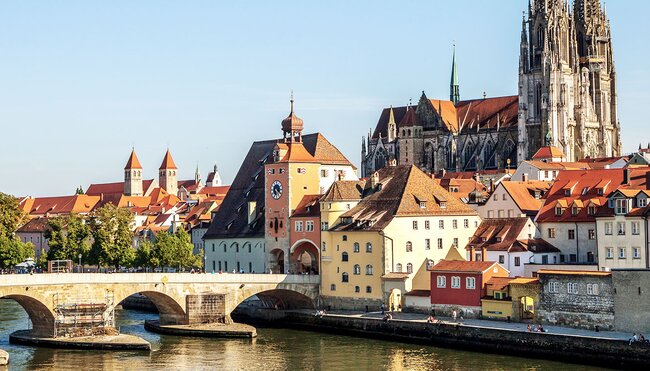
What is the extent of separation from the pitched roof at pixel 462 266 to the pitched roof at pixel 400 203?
229 inches

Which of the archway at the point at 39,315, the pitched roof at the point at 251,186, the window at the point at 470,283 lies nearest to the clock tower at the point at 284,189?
the pitched roof at the point at 251,186

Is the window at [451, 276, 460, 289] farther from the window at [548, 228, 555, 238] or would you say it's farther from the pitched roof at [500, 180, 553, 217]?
the pitched roof at [500, 180, 553, 217]

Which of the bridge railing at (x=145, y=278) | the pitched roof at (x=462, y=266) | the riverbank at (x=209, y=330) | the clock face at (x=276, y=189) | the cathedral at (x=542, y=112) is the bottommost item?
the riverbank at (x=209, y=330)

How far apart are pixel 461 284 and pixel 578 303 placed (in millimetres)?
9848

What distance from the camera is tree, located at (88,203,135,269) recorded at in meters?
110

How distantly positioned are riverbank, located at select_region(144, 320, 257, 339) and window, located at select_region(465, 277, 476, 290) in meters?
14.3

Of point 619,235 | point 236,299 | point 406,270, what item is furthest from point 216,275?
point 619,235

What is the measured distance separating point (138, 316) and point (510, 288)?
34.0 meters

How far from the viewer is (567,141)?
156500 millimetres

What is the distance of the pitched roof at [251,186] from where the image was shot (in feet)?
325

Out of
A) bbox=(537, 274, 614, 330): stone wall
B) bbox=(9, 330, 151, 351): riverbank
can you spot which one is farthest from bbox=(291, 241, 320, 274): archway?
bbox=(537, 274, 614, 330): stone wall

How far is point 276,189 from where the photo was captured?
94312 mm

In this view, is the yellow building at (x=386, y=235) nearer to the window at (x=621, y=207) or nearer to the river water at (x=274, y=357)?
the river water at (x=274, y=357)

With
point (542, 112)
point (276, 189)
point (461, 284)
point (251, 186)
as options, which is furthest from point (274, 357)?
point (542, 112)
